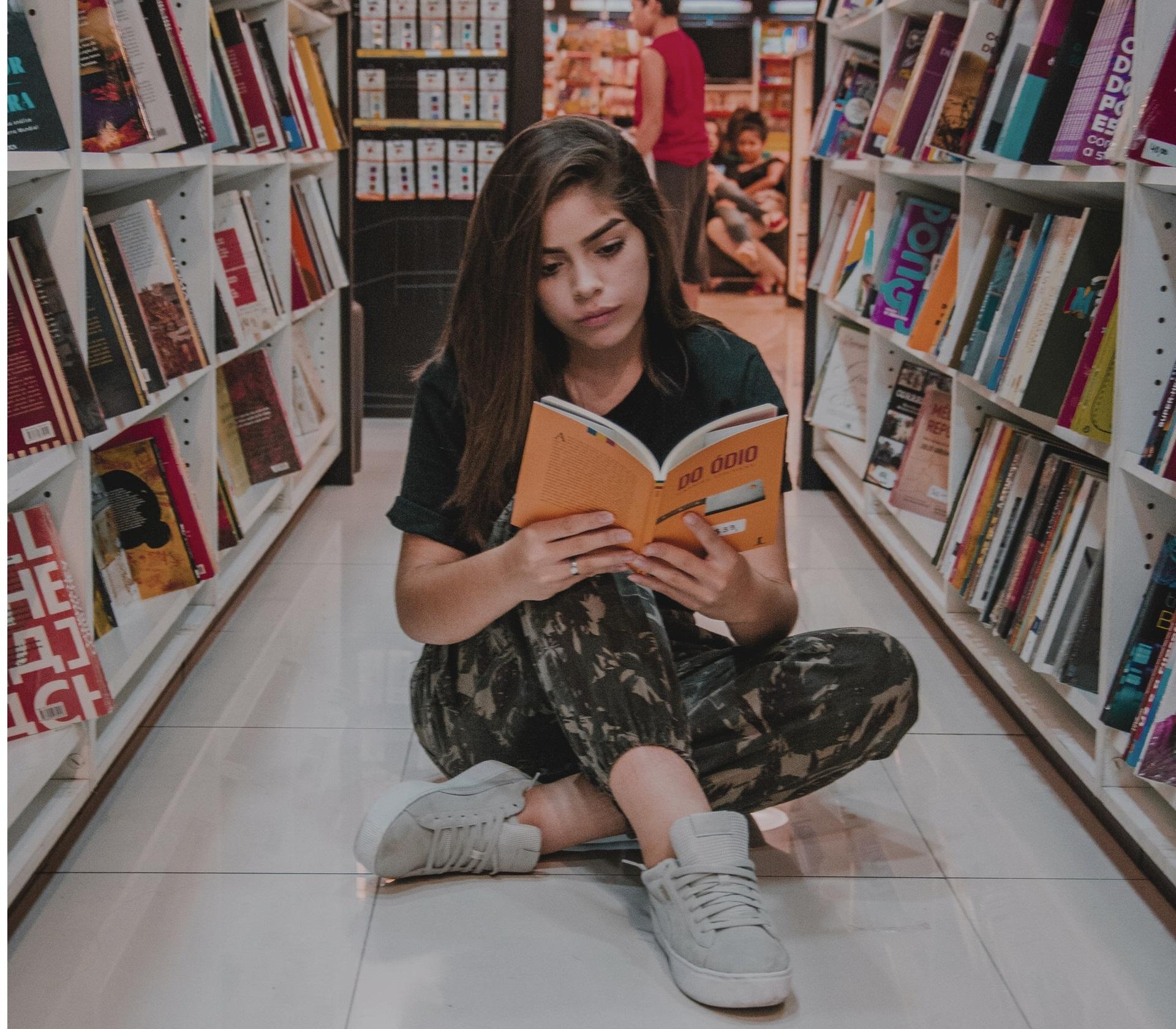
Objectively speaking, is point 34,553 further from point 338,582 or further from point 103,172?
point 338,582

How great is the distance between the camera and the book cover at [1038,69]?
1833mm

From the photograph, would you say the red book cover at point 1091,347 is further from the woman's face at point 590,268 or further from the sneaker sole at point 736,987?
the sneaker sole at point 736,987

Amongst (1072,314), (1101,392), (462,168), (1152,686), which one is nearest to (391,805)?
(1152,686)

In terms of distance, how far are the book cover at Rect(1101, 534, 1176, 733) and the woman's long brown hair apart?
1.96ft

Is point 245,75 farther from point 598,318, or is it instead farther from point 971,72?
point 598,318

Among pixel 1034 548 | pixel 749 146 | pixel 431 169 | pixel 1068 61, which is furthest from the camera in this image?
pixel 749 146

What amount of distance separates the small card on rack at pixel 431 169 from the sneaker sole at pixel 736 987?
3591mm

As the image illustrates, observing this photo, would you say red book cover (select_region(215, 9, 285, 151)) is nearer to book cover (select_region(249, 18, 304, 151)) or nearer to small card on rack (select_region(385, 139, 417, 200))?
book cover (select_region(249, 18, 304, 151))

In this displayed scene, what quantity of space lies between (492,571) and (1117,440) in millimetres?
750

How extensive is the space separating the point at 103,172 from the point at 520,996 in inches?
47.8

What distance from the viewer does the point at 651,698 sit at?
1.44 m

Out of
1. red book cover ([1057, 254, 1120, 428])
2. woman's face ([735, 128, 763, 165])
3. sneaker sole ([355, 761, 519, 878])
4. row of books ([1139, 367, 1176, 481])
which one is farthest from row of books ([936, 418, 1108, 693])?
woman's face ([735, 128, 763, 165])

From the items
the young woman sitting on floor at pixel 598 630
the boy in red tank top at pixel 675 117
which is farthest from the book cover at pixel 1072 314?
the boy in red tank top at pixel 675 117

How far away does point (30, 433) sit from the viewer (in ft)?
4.82
